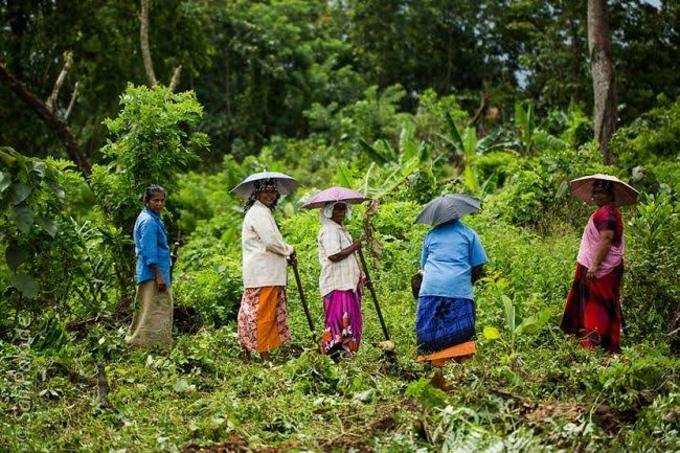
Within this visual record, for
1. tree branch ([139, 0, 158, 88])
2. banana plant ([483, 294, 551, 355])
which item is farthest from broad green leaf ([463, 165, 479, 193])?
banana plant ([483, 294, 551, 355])

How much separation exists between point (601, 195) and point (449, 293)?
172 cm

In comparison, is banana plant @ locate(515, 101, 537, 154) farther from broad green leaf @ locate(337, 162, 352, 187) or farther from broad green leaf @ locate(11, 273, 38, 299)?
broad green leaf @ locate(11, 273, 38, 299)

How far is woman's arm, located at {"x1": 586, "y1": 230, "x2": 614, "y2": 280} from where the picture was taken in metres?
8.05

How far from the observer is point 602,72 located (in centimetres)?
1394

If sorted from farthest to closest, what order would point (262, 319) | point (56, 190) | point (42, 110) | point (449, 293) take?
point (42, 110)
point (262, 319)
point (449, 293)
point (56, 190)

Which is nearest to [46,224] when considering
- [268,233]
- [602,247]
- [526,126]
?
[268,233]

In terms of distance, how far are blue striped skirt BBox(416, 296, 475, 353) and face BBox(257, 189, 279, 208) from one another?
1.67 m

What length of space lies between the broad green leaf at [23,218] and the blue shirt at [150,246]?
315 centimetres

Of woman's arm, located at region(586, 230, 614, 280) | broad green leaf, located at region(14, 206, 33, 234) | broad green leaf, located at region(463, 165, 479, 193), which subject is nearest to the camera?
broad green leaf, located at region(14, 206, 33, 234)

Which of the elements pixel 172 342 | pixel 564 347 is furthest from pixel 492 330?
pixel 172 342

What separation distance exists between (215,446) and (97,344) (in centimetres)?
330

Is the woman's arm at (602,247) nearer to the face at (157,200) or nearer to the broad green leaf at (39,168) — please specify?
the face at (157,200)

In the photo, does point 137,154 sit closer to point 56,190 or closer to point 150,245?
point 150,245

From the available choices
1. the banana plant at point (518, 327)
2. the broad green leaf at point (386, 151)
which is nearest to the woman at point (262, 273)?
the banana plant at point (518, 327)
